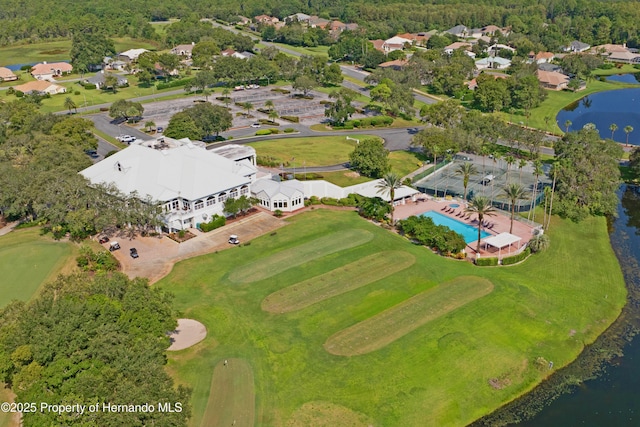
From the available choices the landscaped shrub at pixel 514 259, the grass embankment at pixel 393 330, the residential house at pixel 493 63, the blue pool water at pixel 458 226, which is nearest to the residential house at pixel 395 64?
the residential house at pixel 493 63

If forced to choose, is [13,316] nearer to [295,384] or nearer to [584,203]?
[295,384]

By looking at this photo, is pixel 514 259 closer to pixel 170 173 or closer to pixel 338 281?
pixel 338 281

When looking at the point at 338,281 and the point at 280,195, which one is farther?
the point at 280,195

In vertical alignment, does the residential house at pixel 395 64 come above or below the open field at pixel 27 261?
above

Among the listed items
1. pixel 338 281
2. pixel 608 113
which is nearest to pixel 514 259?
pixel 338 281

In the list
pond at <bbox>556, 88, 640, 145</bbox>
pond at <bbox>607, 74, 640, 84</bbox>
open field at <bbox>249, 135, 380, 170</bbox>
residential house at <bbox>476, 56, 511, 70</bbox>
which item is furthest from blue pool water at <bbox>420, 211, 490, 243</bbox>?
pond at <bbox>607, 74, 640, 84</bbox>

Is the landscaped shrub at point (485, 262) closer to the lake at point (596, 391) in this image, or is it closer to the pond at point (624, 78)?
the lake at point (596, 391)
